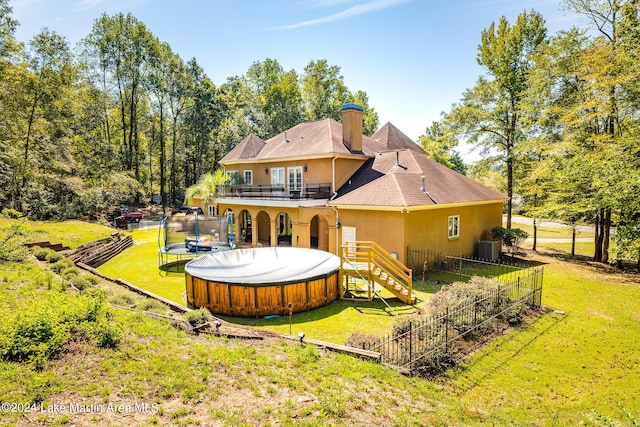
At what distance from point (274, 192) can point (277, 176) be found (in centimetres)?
170

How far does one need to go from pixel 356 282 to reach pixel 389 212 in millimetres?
3732

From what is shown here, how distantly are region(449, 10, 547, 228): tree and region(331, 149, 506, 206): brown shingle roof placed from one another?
5.99 meters

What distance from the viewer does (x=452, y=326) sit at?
30.4ft

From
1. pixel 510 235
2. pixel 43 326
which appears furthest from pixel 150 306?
pixel 510 235

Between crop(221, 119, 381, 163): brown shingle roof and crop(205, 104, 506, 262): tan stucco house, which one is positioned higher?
crop(221, 119, 381, 163): brown shingle roof

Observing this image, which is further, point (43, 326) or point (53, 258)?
point (53, 258)

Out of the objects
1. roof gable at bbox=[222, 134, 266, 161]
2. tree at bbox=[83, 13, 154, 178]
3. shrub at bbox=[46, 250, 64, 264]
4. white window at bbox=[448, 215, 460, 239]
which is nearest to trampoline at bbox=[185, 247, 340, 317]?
shrub at bbox=[46, 250, 64, 264]

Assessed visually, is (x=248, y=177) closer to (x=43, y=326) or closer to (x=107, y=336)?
(x=107, y=336)

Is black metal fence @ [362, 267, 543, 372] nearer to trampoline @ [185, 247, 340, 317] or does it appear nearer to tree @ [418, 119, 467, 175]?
trampoline @ [185, 247, 340, 317]

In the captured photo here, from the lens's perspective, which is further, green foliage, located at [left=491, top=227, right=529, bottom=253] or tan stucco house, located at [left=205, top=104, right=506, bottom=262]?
green foliage, located at [left=491, top=227, right=529, bottom=253]

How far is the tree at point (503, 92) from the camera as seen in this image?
24.6 meters

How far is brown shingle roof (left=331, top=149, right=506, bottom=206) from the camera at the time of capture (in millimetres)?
16734

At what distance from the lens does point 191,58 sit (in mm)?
44531

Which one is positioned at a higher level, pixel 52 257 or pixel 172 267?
pixel 52 257
